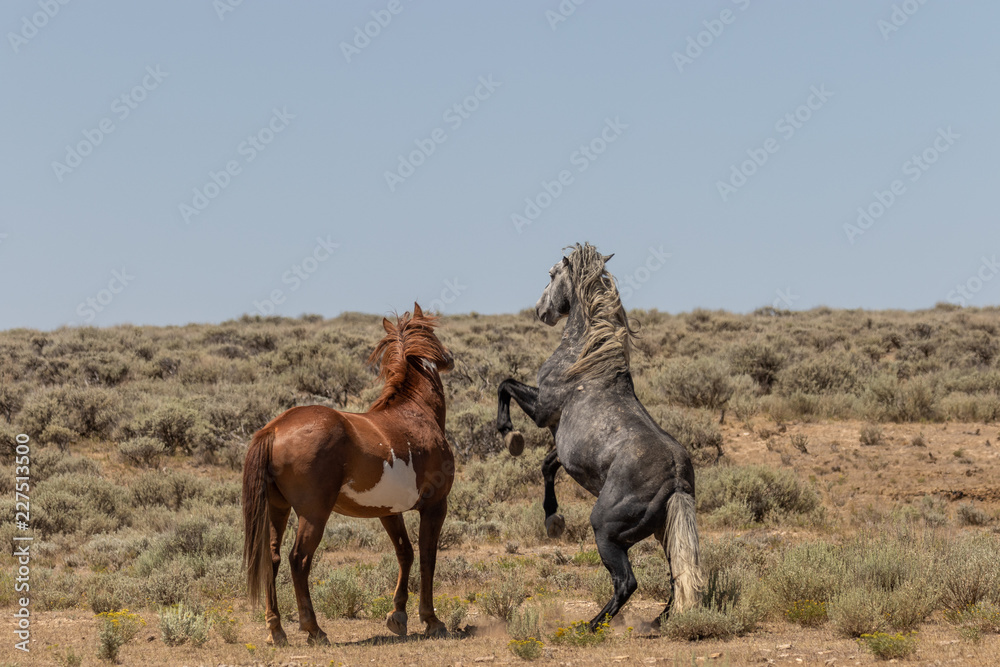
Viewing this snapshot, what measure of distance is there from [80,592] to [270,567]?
370 cm

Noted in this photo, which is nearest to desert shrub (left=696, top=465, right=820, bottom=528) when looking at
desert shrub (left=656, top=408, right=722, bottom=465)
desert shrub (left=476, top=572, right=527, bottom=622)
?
desert shrub (left=656, top=408, right=722, bottom=465)

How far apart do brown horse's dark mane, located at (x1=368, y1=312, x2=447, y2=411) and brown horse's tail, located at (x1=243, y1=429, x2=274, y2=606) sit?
135cm

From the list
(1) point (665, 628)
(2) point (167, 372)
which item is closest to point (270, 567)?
(1) point (665, 628)

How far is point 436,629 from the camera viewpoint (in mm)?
7348

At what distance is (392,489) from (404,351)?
1.39m

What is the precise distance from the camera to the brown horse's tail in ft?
21.5

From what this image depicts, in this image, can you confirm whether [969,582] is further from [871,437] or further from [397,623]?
[871,437]

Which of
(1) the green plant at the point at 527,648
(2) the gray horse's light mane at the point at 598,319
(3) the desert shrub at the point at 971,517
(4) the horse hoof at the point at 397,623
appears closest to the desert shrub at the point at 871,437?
(3) the desert shrub at the point at 971,517

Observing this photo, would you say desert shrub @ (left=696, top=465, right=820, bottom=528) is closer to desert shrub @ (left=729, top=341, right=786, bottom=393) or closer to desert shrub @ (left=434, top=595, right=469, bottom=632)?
desert shrub @ (left=434, top=595, right=469, bottom=632)

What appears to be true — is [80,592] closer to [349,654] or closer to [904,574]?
[349,654]

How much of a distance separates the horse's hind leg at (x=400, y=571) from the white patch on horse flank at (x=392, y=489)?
47 cm

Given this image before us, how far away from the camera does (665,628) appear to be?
6.84 metres

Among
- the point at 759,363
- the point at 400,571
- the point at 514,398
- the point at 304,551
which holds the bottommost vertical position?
the point at 400,571

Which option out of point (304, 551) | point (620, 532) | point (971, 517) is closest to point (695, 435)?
point (971, 517)
